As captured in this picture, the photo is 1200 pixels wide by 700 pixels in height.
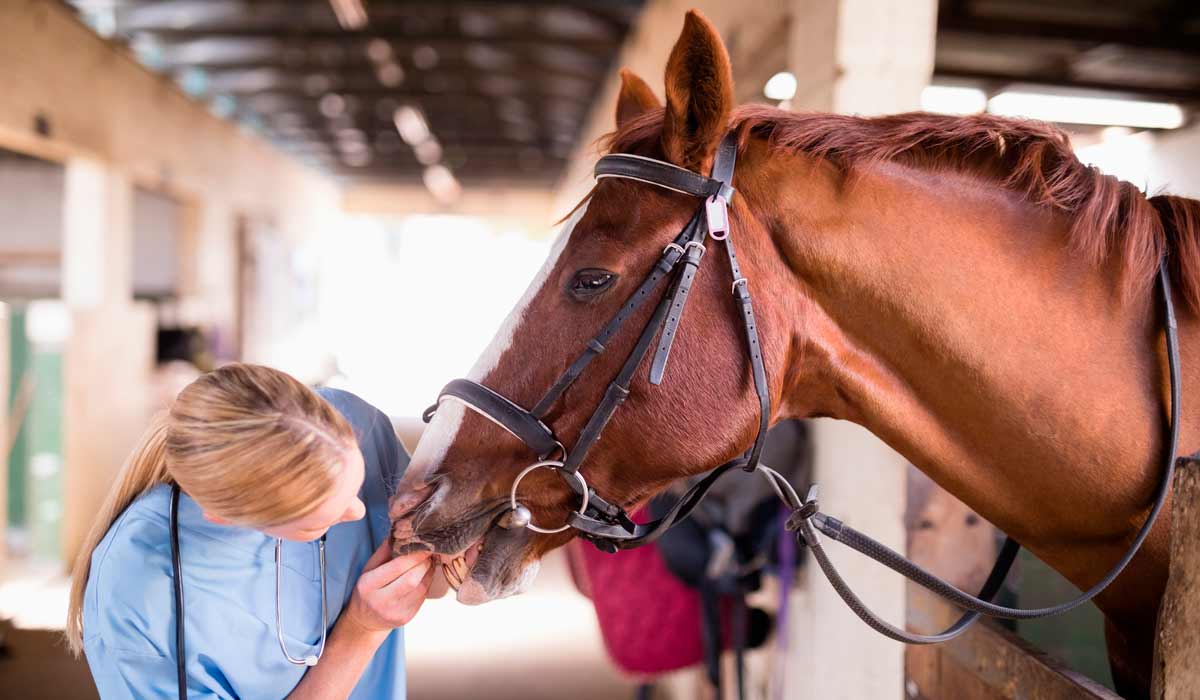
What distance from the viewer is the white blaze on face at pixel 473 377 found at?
114 centimetres

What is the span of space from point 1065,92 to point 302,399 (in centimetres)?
552

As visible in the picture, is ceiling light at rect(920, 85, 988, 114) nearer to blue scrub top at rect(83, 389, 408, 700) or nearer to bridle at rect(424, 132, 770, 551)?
bridle at rect(424, 132, 770, 551)

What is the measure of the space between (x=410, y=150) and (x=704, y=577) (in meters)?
11.4

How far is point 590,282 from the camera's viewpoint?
3.74 feet

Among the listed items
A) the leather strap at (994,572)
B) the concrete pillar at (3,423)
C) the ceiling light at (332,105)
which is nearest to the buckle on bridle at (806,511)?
the leather strap at (994,572)

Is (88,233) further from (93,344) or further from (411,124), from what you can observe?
(411,124)

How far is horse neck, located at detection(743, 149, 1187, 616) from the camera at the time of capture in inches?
40.6

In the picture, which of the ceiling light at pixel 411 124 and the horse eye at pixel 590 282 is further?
the ceiling light at pixel 411 124

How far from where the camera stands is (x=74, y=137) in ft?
18.2

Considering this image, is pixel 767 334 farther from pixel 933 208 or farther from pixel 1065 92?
pixel 1065 92

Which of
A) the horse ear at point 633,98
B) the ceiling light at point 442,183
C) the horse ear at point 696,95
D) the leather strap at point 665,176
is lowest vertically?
the leather strap at point 665,176

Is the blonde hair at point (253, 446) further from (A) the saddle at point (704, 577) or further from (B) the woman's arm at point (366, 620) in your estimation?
(A) the saddle at point (704, 577)

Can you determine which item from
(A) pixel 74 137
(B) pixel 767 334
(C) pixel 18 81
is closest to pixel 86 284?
(A) pixel 74 137

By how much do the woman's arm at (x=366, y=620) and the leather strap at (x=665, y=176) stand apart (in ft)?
2.14
